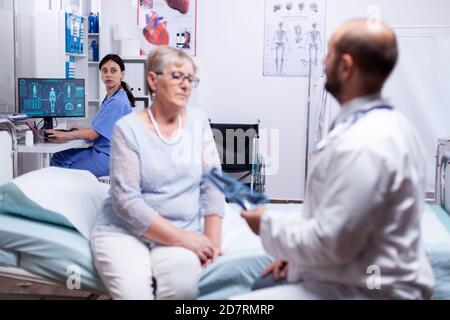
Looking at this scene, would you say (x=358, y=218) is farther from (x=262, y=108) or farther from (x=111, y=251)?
(x=262, y=108)

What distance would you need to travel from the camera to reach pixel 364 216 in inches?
36.8

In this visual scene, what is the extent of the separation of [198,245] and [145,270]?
0.14m

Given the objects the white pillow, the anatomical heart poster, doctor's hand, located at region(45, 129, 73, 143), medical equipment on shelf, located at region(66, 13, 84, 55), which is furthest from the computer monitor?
the white pillow

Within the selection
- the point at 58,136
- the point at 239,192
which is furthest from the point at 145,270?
the point at 58,136

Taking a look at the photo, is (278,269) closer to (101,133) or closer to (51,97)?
(101,133)

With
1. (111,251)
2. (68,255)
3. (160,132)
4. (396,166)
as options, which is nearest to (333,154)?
(396,166)

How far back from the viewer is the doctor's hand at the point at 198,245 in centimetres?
139

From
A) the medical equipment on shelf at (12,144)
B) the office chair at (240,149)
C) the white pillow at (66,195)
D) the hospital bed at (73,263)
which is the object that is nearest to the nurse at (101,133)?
the medical equipment on shelf at (12,144)

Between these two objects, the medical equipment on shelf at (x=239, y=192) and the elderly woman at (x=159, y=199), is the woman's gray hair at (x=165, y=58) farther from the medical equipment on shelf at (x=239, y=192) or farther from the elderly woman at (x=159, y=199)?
the medical equipment on shelf at (x=239, y=192)

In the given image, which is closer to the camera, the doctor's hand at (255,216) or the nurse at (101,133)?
the doctor's hand at (255,216)

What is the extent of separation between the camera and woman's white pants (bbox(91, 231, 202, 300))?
1.33 m

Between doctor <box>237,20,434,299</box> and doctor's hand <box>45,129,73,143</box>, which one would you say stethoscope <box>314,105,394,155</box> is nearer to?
doctor <box>237,20,434,299</box>

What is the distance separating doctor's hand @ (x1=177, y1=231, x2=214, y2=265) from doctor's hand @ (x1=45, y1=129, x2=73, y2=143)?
1.66m

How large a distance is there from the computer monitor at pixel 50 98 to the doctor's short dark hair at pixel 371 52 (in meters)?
2.41
